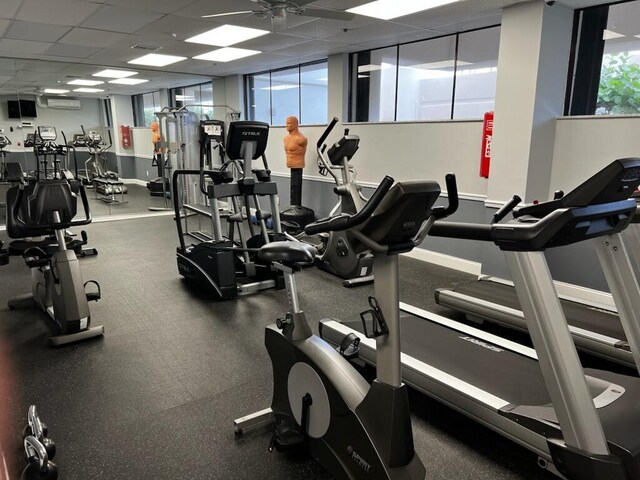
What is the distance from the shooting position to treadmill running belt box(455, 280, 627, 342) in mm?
3064

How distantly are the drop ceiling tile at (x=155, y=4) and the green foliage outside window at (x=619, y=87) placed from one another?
13.0 ft

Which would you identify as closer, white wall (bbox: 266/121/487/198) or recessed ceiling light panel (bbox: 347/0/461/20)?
recessed ceiling light panel (bbox: 347/0/461/20)

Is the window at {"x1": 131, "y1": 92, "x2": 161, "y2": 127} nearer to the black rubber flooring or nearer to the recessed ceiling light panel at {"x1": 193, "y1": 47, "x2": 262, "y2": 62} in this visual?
the recessed ceiling light panel at {"x1": 193, "y1": 47, "x2": 262, "y2": 62}

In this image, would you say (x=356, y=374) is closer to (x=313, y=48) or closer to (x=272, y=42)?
(x=272, y=42)

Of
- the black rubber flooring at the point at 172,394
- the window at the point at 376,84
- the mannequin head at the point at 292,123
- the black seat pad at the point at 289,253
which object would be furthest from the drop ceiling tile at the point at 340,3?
the black seat pad at the point at 289,253

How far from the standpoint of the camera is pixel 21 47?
20.4 ft

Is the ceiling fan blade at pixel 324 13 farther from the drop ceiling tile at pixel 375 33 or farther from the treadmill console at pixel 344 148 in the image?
the treadmill console at pixel 344 148

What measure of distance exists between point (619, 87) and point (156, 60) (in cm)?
651

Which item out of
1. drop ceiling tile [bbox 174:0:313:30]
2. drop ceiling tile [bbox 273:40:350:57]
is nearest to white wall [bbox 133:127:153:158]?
drop ceiling tile [bbox 273:40:350:57]

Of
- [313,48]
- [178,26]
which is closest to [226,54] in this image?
[313,48]

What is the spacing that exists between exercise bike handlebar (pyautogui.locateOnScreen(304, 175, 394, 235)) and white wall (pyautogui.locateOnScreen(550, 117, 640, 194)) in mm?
3491

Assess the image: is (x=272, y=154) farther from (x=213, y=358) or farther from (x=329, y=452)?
(x=329, y=452)

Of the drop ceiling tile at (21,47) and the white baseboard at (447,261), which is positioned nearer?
the white baseboard at (447,261)

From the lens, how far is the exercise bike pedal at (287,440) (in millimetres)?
1977
